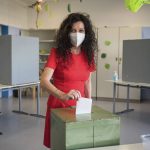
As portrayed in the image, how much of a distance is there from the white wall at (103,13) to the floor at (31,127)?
7.15ft

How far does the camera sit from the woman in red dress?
5.28 feet

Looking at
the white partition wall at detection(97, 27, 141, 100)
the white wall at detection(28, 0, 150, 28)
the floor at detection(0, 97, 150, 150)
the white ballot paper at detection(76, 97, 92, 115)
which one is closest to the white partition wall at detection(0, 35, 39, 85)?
the floor at detection(0, 97, 150, 150)

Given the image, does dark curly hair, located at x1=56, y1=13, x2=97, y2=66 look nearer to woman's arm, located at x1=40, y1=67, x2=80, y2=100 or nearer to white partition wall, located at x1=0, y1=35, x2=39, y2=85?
woman's arm, located at x1=40, y1=67, x2=80, y2=100

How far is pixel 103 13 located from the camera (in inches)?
270

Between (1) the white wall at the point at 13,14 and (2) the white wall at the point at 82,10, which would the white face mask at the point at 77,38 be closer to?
(2) the white wall at the point at 82,10

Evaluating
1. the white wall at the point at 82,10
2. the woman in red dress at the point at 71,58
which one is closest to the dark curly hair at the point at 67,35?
the woman in red dress at the point at 71,58

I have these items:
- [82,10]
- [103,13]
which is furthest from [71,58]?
[82,10]

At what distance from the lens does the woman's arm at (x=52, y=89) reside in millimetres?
1372

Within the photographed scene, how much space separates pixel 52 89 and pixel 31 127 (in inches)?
112

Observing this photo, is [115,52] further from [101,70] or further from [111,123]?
[111,123]

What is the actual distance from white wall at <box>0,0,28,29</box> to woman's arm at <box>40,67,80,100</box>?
532cm

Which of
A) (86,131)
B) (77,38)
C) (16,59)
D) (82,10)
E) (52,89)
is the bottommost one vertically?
(86,131)

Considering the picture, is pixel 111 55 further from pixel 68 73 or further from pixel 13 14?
pixel 68 73

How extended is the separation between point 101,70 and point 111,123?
550cm
